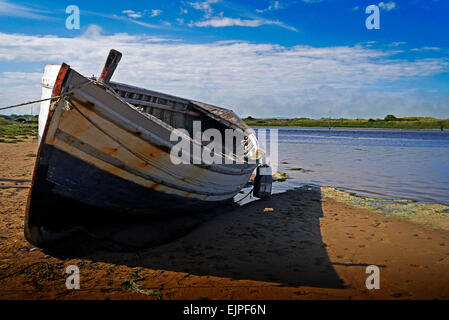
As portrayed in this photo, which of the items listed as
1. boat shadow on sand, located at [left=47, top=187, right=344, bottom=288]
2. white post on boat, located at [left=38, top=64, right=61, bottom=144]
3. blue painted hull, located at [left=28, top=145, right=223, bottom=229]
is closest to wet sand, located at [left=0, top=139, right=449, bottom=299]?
boat shadow on sand, located at [left=47, top=187, right=344, bottom=288]

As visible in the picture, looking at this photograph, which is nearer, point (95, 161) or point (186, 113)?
point (95, 161)

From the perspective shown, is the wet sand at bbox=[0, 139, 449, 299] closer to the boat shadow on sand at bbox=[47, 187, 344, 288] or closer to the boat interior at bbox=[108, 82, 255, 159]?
the boat shadow on sand at bbox=[47, 187, 344, 288]

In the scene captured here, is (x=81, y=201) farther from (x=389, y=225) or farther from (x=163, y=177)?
(x=389, y=225)

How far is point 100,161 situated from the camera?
4449 mm

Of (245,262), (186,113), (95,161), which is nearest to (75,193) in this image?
(95,161)

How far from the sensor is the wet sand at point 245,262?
12.4 feet

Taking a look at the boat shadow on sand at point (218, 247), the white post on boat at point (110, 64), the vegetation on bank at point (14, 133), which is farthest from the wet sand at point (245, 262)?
the vegetation on bank at point (14, 133)

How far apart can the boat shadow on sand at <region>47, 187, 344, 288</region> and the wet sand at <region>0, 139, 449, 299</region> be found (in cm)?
2

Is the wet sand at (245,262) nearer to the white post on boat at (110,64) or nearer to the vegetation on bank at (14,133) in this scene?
the white post on boat at (110,64)

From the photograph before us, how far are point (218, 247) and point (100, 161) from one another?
236 centimetres

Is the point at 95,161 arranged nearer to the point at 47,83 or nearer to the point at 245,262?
the point at 47,83

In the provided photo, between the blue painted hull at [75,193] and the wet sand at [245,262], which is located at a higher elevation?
the blue painted hull at [75,193]

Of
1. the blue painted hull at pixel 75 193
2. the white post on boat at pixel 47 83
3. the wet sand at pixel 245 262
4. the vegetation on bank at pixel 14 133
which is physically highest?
the vegetation on bank at pixel 14 133

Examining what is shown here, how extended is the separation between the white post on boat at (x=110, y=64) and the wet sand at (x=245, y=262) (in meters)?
2.55
